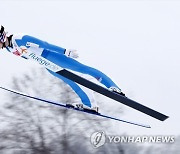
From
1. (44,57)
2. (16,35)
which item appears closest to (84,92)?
(44,57)

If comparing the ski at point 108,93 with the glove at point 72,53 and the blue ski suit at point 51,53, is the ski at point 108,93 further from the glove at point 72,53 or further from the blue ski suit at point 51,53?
the glove at point 72,53

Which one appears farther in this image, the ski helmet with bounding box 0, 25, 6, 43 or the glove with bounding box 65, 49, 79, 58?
the ski helmet with bounding box 0, 25, 6, 43

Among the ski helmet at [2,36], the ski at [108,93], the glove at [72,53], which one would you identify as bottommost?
the ski at [108,93]

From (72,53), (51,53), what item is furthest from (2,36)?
(72,53)

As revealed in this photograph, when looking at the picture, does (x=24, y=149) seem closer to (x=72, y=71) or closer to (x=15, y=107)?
(x=15, y=107)

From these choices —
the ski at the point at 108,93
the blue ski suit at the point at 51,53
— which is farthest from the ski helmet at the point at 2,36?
the ski at the point at 108,93

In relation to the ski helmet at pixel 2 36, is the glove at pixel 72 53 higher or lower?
lower

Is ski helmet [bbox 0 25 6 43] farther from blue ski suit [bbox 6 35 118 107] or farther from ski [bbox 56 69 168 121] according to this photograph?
ski [bbox 56 69 168 121]

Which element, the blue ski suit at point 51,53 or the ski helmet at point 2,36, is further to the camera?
the ski helmet at point 2,36

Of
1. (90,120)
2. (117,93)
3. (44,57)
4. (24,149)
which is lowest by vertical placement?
(117,93)

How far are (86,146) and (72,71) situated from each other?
7275 mm

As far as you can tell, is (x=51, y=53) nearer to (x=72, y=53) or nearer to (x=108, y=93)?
(x=72, y=53)

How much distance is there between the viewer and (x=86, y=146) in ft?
42.4

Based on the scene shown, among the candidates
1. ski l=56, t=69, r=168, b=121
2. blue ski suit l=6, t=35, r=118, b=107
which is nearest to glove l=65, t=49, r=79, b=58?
blue ski suit l=6, t=35, r=118, b=107
